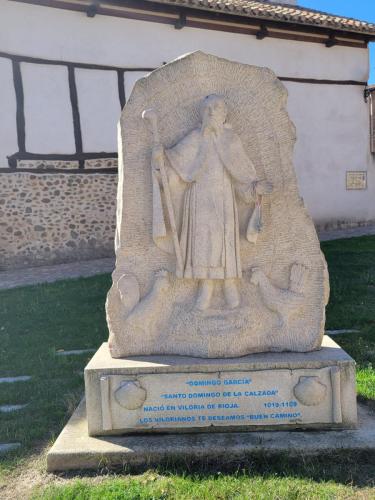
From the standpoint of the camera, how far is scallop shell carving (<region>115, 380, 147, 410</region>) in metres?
2.82

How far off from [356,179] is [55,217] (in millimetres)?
8191

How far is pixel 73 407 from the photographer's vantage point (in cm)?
347

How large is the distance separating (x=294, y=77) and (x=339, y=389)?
1112 centimetres

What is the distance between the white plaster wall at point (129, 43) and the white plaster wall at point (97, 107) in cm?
32

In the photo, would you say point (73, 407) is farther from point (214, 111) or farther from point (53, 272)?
point (53, 272)

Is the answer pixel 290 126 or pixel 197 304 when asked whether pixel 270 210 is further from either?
pixel 197 304

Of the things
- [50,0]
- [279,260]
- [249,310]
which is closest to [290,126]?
[279,260]

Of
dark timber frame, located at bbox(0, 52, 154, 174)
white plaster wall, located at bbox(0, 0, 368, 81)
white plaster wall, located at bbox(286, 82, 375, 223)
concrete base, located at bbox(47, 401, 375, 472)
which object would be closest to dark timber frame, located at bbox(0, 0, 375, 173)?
dark timber frame, located at bbox(0, 52, 154, 174)

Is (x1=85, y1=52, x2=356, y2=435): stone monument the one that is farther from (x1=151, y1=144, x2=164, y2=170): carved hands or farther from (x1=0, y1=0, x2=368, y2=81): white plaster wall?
(x1=0, y1=0, x2=368, y2=81): white plaster wall

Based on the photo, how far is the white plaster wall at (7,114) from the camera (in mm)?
9766

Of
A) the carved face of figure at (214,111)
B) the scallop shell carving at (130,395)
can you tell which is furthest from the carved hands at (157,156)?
the scallop shell carving at (130,395)

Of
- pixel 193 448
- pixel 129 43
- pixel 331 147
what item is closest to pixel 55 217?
pixel 129 43

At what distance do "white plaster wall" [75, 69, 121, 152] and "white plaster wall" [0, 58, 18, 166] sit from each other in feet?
4.42

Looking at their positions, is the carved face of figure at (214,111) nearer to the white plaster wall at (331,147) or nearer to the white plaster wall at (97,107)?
the white plaster wall at (97,107)
